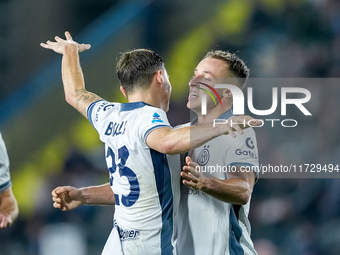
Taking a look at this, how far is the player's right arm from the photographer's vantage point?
2.26 m

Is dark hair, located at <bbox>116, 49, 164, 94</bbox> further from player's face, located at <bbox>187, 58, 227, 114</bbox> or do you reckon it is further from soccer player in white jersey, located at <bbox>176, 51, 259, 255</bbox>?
soccer player in white jersey, located at <bbox>176, 51, 259, 255</bbox>

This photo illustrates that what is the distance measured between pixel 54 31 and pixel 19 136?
55.1 inches

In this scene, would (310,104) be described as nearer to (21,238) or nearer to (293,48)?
(293,48)

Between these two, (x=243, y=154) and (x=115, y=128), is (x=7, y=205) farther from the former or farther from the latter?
(x=243, y=154)

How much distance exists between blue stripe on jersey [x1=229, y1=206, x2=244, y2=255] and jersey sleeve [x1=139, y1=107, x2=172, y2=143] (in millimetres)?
678

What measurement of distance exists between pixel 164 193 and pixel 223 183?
334mm

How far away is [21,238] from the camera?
14.0 feet

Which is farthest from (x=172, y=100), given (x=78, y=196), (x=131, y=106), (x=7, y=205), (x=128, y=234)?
(x=128, y=234)

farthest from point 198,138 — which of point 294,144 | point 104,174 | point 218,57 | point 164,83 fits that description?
point 294,144

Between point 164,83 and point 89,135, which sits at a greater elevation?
point 164,83

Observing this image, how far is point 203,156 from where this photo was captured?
218 centimetres

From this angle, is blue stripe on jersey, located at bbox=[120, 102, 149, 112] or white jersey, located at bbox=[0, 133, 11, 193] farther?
white jersey, located at bbox=[0, 133, 11, 193]

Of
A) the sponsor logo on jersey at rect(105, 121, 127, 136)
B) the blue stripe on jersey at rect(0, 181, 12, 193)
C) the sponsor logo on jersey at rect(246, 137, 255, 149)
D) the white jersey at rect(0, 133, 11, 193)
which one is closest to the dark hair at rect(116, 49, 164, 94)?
the sponsor logo on jersey at rect(105, 121, 127, 136)

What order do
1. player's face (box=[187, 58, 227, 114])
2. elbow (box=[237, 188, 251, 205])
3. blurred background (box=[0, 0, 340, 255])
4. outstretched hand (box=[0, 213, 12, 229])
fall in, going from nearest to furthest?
elbow (box=[237, 188, 251, 205]) → player's face (box=[187, 58, 227, 114]) → outstretched hand (box=[0, 213, 12, 229]) → blurred background (box=[0, 0, 340, 255])
